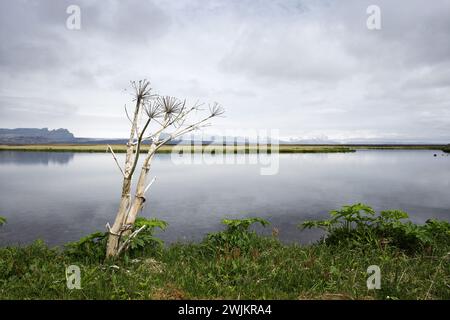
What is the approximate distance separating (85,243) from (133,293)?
329cm

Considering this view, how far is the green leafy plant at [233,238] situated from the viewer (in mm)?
9156

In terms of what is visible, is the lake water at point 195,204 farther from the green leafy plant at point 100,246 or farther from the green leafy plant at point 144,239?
the green leafy plant at point 100,246

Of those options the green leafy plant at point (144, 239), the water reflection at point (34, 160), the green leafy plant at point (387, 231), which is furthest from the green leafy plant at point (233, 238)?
the water reflection at point (34, 160)

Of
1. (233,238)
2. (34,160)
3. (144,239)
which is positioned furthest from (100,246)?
(34,160)

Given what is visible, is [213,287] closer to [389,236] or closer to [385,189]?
[389,236]

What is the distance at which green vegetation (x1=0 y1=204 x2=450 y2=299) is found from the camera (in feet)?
20.6

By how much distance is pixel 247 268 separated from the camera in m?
7.41

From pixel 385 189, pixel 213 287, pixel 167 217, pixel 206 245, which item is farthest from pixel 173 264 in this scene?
pixel 385 189

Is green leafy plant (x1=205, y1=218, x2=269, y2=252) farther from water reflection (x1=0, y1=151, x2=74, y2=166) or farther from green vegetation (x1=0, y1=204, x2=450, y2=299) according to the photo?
water reflection (x1=0, y1=151, x2=74, y2=166)

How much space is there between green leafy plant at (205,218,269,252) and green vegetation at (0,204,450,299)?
0.11ft

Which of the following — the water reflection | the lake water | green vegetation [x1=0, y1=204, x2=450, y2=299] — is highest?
the water reflection

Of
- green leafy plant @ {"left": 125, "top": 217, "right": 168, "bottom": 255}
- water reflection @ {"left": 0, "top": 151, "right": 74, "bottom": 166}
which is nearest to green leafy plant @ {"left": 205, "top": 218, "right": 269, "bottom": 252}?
green leafy plant @ {"left": 125, "top": 217, "right": 168, "bottom": 255}

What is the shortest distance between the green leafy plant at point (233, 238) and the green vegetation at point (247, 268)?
34mm
